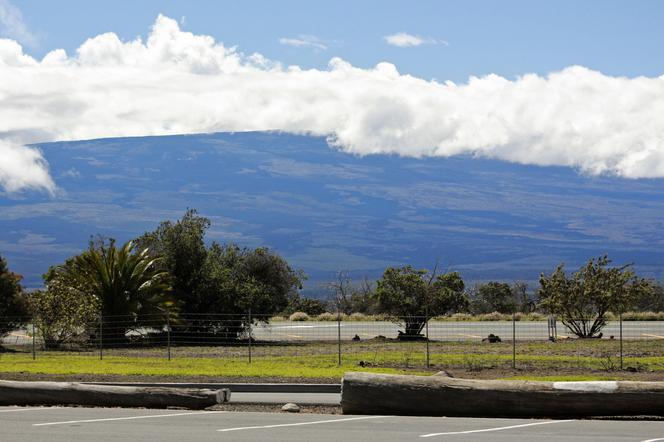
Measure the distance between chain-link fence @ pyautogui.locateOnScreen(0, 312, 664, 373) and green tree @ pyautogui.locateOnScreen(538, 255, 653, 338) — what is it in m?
1.13

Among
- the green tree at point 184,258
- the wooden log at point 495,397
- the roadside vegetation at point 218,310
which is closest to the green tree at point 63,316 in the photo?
the roadside vegetation at point 218,310

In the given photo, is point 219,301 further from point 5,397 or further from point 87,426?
point 87,426

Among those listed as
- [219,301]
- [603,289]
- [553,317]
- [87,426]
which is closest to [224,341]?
[219,301]

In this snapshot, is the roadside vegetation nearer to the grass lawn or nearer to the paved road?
the grass lawn

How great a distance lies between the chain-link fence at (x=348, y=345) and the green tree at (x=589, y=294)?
1132 millimetres

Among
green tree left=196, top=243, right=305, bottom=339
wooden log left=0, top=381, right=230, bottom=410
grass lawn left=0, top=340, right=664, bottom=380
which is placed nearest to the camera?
wooden log left=0, top=381, right=230, bottom=410

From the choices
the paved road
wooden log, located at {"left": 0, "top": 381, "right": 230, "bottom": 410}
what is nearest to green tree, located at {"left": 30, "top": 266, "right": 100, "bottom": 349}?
wooden log, located at {"left": 0, "top": 381, "right": 230, "bottom": 410}

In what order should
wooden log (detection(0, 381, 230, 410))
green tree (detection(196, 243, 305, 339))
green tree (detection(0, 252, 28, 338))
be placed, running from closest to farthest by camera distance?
wooden log (detection(0, 381, 230, 410)) < green tree (detection(0, 252, 28, 338)) < green tree (detection(196, 243, 305, 339))

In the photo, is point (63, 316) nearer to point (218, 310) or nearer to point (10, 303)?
point (10, 303)

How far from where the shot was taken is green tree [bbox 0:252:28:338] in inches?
Result: 1575

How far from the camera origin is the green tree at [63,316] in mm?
39781

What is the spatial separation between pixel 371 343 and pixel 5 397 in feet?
72.4

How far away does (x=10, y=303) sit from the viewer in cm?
4059

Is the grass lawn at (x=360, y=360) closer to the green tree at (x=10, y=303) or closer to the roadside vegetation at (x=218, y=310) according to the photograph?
the roadside vegetation at (x=218, y=310)
